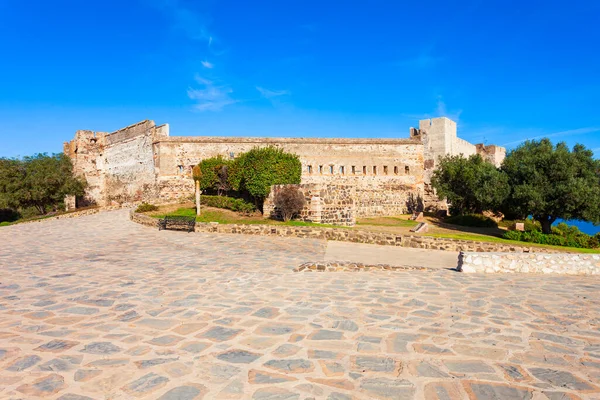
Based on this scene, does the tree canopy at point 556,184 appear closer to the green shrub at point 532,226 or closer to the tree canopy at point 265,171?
the green shrub at point 532,226

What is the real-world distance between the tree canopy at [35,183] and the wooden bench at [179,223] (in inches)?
758

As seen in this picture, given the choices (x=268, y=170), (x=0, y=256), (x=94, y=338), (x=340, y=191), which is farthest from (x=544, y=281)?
(x=268, y=170)

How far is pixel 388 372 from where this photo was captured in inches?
137

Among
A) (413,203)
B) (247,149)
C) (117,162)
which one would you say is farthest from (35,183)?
(413,203)

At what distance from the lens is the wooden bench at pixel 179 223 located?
724 inches

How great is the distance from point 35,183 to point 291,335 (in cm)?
3483

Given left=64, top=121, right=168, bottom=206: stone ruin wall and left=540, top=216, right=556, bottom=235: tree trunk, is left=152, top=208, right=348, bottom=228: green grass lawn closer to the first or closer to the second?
left=64, top=121, right=168, bottom=206: stone ruin wall

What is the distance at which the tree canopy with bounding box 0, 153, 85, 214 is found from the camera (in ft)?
98.1

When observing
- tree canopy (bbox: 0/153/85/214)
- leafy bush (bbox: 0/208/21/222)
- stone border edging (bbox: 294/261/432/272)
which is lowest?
stone border edging (bbox: 294/261/432/272)

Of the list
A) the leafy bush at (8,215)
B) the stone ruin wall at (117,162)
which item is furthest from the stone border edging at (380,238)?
the leafy bush at (8,215)

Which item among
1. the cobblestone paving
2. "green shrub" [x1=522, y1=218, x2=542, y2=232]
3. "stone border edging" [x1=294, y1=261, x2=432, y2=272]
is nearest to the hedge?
"green shrub" [x1=522, y1=218, x2=542, y2=232]

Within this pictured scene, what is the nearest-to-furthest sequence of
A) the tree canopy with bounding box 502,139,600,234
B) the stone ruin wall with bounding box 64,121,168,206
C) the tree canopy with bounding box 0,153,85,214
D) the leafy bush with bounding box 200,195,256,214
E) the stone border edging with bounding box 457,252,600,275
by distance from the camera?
the stone border edging with bounding box 457,252,600,275 → the tree canopy with bounding box 502,139,600,234 → the leafy bush with bounding box 200,195,256,214 → the tree canopy with bounding box 0,153,85,214 → the stone ruin wall with bounding box 64,121,168,206

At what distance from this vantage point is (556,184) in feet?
70.5

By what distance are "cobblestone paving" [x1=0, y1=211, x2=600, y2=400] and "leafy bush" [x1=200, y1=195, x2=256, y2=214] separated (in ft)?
51.3
